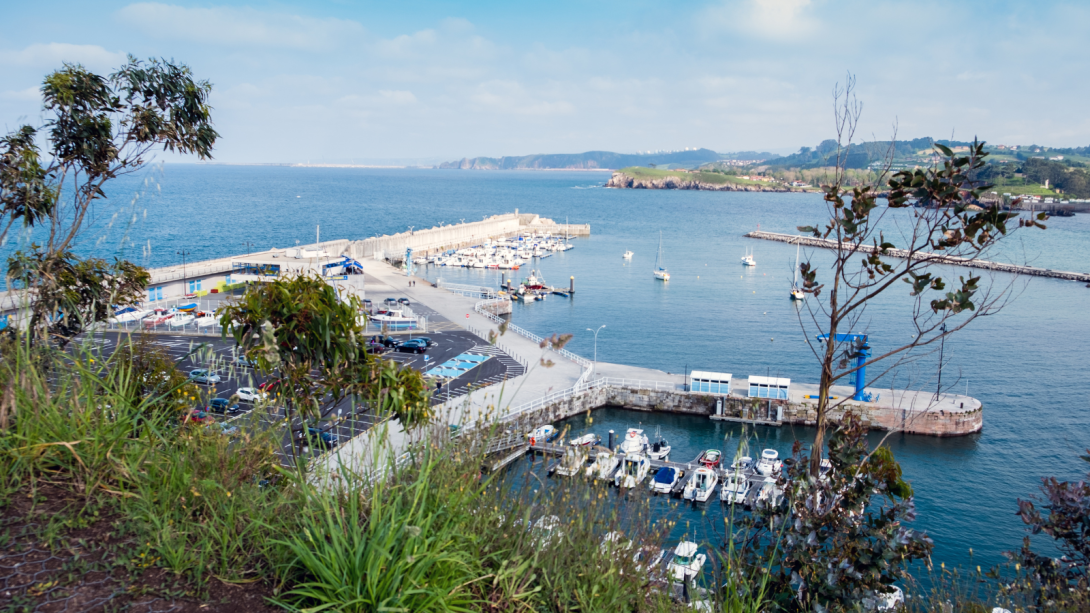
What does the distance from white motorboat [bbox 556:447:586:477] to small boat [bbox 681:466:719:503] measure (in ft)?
56.2

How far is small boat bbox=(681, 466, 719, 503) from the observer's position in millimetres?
20403

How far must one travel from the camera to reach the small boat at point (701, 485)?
2040cm

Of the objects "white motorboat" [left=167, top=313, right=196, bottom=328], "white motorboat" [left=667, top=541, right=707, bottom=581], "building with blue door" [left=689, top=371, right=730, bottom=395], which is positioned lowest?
"building with blue door" [left=689, top=371, right=730, bottom=395]

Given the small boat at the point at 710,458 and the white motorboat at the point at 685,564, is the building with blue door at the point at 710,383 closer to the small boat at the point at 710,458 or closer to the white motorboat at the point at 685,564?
the small boat at the point at 710,458

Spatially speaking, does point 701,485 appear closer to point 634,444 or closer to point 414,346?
point 634,444

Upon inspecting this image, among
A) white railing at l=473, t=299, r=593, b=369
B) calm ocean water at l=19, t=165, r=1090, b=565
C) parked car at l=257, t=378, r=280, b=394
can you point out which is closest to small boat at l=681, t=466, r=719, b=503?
calm ocean water at l=19, t=165, r=1090, b=565

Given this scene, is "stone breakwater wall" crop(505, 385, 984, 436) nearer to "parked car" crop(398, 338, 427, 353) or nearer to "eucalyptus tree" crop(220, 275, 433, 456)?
"parked car" crop(398, 338, 427, 353)

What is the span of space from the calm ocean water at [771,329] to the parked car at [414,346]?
8990 millimetres

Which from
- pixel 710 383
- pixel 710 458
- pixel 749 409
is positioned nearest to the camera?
pixel 710 458

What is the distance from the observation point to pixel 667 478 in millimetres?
21312

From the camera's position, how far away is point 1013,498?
21250mm

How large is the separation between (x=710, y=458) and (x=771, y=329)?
21427 millimetres

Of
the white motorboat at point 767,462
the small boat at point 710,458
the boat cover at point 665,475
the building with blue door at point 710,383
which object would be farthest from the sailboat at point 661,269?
the boat cover at point 665,475

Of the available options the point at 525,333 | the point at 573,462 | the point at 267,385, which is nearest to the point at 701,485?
the point at 525,333
